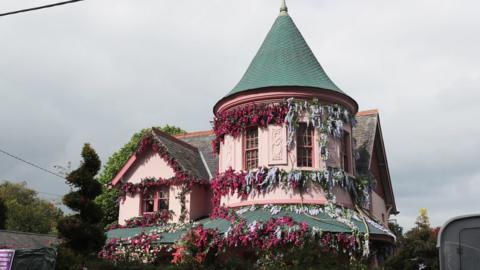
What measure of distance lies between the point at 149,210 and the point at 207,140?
16.4 ft

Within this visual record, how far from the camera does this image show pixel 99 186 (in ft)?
61.8

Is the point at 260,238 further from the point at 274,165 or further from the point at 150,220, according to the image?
the point at 150,220

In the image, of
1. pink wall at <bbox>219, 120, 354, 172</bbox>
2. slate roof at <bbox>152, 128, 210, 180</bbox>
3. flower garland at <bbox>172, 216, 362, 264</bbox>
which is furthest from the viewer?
slate roof at <bbox>152, 128, 210, 180</bbox>

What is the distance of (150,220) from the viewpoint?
22.3 metres

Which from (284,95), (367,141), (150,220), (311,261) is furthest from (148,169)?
(311,261)

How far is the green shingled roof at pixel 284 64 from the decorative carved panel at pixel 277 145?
1688mm

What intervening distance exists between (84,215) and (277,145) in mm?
7257

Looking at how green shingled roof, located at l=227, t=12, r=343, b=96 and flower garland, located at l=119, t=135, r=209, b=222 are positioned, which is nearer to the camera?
green shingled roof, located at l=227, t=12, r=343, b=96

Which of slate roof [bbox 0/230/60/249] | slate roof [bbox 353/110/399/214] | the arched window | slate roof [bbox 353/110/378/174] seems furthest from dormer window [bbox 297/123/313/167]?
slate roof [bbox 0/230/60/249]

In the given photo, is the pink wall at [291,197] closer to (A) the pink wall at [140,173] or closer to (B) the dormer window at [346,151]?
(B) the dormer window at [346,151]

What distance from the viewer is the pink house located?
18.5 meters

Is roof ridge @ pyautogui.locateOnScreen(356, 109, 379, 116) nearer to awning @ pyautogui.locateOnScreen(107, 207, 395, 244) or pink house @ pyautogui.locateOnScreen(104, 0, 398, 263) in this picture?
pink house @ pyautogui.locateOnScreen(104, 0, 398, 263)

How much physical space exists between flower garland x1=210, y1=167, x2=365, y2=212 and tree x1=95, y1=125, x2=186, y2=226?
13497 millimetres

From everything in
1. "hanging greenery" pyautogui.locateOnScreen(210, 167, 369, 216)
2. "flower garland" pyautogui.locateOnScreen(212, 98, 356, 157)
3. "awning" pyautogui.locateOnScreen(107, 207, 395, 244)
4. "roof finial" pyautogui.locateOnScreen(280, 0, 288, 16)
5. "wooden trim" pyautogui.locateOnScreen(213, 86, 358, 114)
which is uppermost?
"roof finial" pyautogui.locateOnScreen(280, 0, 288, 16)
